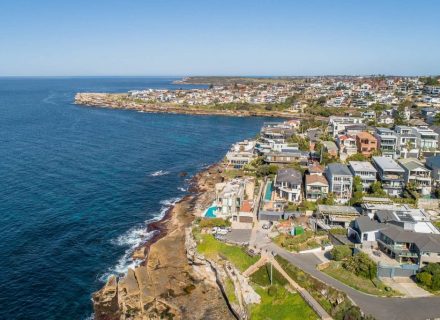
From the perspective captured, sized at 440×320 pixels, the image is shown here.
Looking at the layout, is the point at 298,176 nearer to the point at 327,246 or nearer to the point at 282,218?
the point at 282,218

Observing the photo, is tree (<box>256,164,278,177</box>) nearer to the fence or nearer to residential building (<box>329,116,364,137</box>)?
residential building (<box>329,116,364,137</box>)

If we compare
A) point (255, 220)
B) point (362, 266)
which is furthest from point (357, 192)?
point (362, 266)

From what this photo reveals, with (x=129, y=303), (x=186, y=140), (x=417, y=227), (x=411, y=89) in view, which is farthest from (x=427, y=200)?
(x=411, y=89)

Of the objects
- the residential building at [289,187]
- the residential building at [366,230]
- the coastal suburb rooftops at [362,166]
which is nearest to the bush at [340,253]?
the residential building at [366,230]

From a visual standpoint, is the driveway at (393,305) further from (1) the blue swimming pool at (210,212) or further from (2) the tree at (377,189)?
(2) the tree at (377,189)

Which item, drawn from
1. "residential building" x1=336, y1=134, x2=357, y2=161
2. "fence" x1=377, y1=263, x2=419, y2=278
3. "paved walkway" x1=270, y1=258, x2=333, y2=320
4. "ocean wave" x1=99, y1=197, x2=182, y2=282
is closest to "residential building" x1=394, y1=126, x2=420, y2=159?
"residential building" x1=336, y1=134, x2=357, y2=161

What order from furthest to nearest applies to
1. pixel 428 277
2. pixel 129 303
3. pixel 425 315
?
pixel 129 303 → pixel 428 277 → pixel 425 315
